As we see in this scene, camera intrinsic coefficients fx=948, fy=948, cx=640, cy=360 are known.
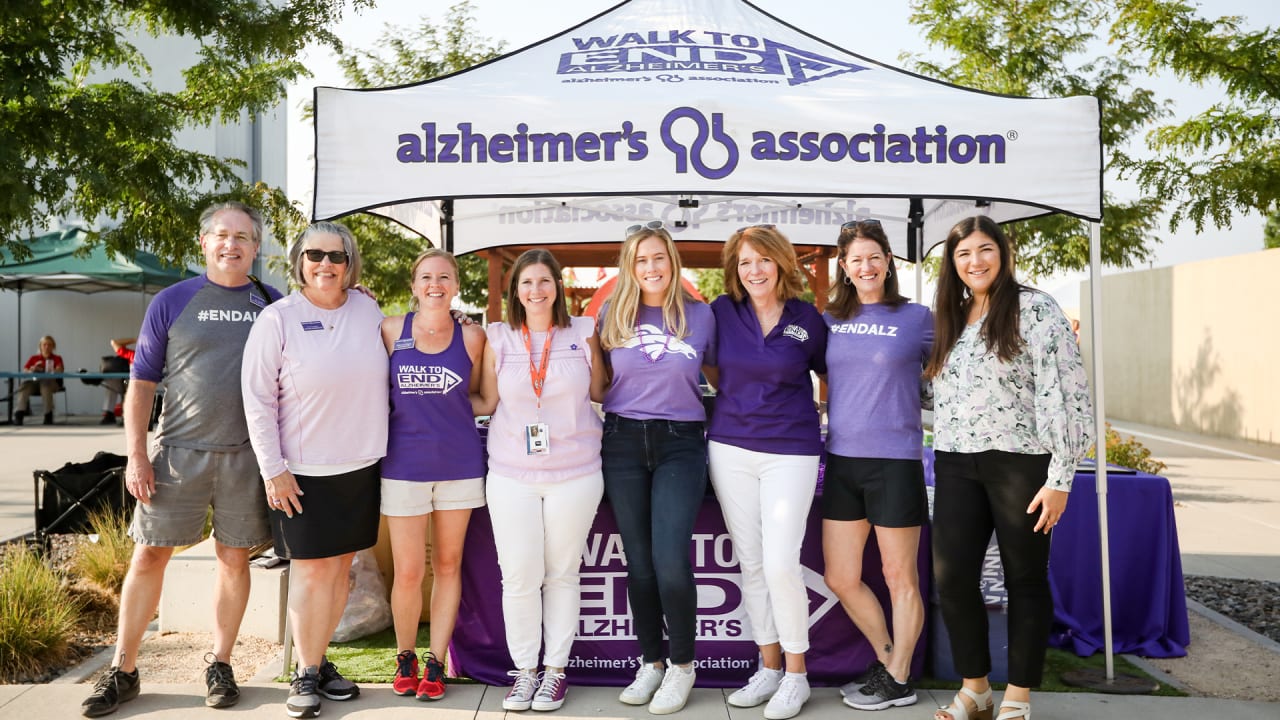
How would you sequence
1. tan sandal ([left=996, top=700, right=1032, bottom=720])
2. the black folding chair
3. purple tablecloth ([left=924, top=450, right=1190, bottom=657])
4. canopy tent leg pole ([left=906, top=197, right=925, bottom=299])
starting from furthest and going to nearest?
canopy tent leg pole ([left=906, top=197, right=925, bottom=299]), the black folding chair, purple tablecloth ([left=924, top=450, right=1190, bottom=657]), tan sandal ([left=996, top=700, right=1032, bottom=720])

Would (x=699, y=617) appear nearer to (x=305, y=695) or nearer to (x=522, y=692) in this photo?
(x=522, y=692)

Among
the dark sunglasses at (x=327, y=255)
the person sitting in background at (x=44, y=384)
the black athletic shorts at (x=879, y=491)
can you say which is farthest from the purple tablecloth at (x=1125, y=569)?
the person sitting in background at (x=44, y=384)

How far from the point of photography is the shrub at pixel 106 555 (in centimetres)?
514

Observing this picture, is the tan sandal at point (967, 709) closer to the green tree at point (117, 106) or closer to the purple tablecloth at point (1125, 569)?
the purple tablecloth at point (1125, 569)

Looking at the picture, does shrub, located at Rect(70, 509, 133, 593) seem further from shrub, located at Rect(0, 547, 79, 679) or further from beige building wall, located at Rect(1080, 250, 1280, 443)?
beige building wall, located at Rect(1080, 250, 1280, 443)

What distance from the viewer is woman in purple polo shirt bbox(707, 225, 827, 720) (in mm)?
3455

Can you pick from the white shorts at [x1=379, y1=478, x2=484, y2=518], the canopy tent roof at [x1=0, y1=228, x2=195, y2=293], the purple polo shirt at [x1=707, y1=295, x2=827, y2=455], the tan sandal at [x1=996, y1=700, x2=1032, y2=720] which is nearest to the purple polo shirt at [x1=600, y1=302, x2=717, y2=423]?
the purple polo shirt at [x1=707, y1=295, x2=827, y2=455]

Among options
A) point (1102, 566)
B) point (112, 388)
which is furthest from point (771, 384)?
point (112, 388)

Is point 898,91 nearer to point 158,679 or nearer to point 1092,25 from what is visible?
point 158,679

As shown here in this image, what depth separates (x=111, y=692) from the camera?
352 cm

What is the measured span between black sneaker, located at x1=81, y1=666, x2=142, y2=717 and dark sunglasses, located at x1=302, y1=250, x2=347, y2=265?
1733mm

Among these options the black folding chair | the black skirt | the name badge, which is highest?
the name badge

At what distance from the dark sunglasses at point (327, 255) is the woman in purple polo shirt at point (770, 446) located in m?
1.44

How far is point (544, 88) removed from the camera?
3.97 m
